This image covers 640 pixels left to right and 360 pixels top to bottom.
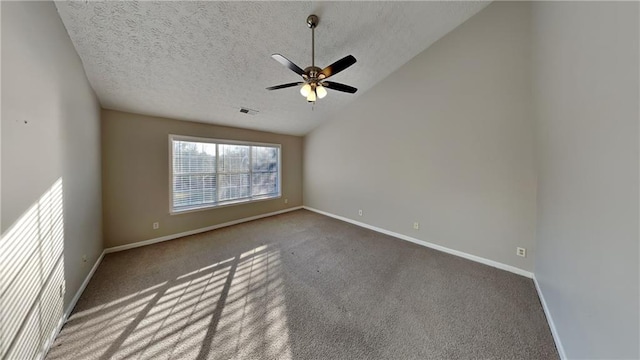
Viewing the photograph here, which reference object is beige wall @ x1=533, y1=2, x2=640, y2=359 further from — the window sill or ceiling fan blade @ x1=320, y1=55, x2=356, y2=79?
the window sill

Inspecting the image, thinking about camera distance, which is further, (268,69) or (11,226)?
(268,69)

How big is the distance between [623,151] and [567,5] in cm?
143

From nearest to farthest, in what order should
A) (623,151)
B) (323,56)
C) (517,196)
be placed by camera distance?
1. (623,151)
2. (517,196)
3. (323,56)

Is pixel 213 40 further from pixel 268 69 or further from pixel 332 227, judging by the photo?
pixel 332 227

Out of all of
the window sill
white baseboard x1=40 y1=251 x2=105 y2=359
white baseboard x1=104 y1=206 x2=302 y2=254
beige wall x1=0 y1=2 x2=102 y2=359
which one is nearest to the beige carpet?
white baseboard x1=40 y1=251 x2=105 y2=359

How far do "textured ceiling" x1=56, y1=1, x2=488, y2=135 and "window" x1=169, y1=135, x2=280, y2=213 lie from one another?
0.69 metres

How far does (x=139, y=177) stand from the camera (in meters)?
3.26

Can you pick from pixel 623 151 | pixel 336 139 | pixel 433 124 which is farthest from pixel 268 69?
pixel 623 151

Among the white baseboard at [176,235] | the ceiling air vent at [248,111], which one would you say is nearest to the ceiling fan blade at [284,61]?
the ceiling air vent at [248,111]

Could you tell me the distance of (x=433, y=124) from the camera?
315 cm

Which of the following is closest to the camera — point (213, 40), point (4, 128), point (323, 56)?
point (4, 128)

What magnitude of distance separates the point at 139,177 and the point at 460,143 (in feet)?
16.6

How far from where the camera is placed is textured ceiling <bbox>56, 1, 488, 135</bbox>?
186 centimetres

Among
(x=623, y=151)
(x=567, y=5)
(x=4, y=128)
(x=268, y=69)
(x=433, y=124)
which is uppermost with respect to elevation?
(x=268, y=69)
